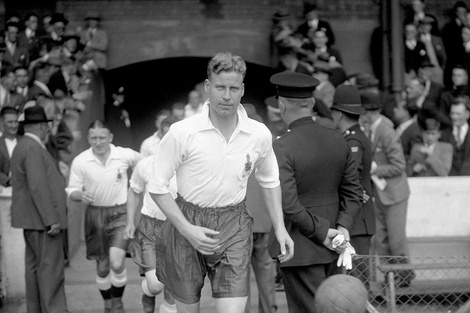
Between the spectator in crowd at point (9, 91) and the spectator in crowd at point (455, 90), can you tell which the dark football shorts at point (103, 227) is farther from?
the spectator in crowd at point (455, 90)

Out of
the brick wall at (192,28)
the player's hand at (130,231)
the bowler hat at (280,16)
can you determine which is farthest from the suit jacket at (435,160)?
the player's hand at (130,231)

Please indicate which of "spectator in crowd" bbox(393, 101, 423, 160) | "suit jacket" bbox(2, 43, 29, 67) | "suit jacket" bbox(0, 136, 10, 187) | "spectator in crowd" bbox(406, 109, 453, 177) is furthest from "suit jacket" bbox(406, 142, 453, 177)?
"suit jacket" bbox(2, 43, 29, 67)

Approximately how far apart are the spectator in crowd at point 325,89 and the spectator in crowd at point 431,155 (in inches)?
48.1

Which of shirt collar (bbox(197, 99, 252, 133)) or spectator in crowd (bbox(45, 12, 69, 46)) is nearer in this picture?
shirt collar (bbox(197, 99, 252, 133))

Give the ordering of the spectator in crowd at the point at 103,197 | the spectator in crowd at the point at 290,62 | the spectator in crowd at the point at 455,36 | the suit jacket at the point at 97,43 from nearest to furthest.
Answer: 1. the spectator in crowd at the point at 103,197
2. the spectator in crowd at the point at 290,62
3. the spectator in crowd at the point at 455,36
4. the suit jacket at the point at 97,43

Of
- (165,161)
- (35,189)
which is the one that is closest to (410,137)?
(35,189)

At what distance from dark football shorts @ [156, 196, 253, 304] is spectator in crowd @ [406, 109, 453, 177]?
17.9 ft

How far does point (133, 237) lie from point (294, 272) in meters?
2.15

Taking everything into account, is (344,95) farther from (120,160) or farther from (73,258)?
(73,258)

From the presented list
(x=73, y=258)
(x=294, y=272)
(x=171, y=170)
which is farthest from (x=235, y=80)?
(x=73, y=258)

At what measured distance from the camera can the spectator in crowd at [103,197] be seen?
8.58 meters

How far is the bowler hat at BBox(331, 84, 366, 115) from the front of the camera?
745cm

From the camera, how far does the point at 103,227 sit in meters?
8.61

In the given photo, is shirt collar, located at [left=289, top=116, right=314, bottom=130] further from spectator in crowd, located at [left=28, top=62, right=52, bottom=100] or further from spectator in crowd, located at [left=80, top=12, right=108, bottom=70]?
spectator in crowd, located at [left=80, top=12, right=108, bottom=70]
